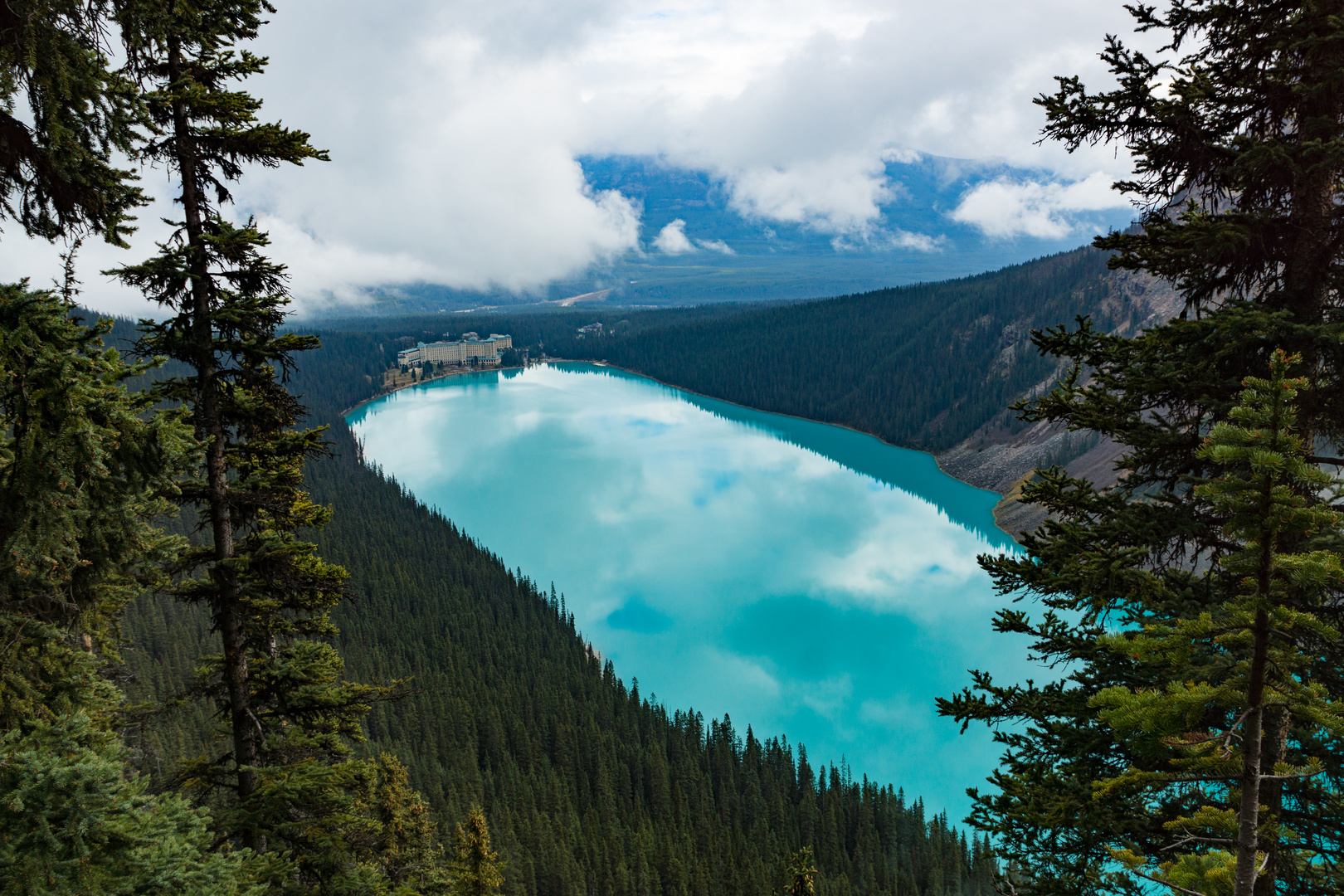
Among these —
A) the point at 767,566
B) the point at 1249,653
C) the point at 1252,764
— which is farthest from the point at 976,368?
the point at 1252,764

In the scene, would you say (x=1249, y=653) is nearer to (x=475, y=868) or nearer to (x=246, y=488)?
(x=246, y=488)

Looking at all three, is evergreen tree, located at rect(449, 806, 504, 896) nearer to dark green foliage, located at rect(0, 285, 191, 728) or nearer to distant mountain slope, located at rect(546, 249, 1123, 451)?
dark green foliage, located at rect(0, 285, 191, 728)

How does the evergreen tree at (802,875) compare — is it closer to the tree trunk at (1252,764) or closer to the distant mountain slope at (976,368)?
the tree trunk at (1252,764)

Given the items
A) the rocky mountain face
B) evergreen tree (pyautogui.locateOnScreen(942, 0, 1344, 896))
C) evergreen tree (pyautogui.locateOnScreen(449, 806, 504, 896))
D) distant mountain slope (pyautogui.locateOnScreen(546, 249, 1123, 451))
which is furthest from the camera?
distant mountain slope (pyautogui.locateOnScreen(546, 249, 1123, 451))

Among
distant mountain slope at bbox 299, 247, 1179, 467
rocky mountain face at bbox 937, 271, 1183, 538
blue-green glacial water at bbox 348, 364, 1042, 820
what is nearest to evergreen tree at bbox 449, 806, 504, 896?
blue-green glacial water at bbox 348, 364, 1042, 820

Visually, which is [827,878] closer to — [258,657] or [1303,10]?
[258,657]

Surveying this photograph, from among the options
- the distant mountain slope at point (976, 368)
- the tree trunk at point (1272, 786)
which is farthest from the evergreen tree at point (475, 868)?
the distant mountain slope at point (976, 368)

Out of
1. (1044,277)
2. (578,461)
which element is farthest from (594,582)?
(1044,277)
